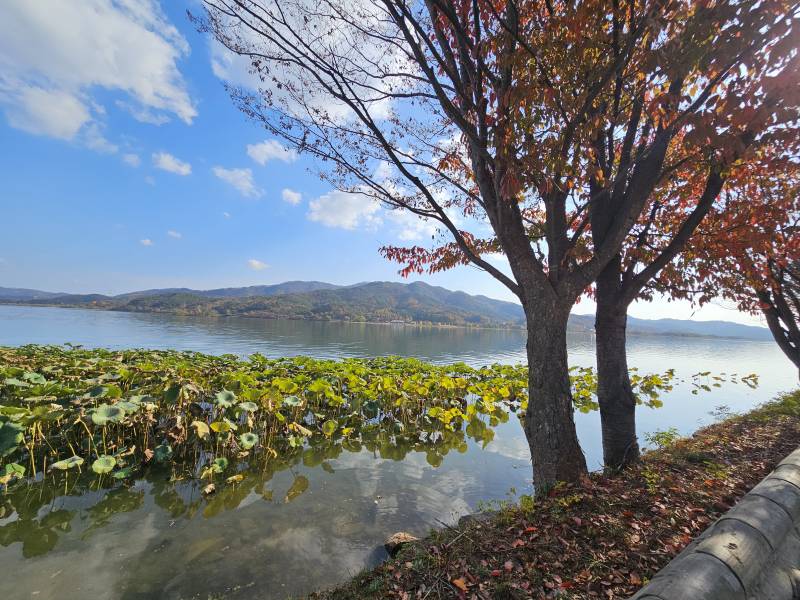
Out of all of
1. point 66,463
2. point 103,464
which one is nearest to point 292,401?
point 103,464

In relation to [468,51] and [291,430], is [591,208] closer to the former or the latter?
[468,51]

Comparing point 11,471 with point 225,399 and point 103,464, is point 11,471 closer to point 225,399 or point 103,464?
point 103,464

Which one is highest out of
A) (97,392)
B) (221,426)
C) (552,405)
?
(552,405)

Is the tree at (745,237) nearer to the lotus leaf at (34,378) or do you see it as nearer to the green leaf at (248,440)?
the green leaf at (248,440)

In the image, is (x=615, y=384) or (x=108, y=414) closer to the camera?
(x=615, y=384)

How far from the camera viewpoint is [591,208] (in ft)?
16.8

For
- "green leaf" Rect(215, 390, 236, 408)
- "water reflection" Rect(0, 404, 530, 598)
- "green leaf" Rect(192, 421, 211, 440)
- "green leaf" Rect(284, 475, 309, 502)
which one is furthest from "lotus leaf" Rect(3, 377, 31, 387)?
"green leaf" Rect(284, 475, 309, 502)

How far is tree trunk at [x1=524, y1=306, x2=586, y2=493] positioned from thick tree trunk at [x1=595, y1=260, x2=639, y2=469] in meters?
1.09

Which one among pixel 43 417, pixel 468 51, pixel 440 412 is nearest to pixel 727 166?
pixel 468 51

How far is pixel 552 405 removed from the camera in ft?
13.3

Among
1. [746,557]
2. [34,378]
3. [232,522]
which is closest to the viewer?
[746,557]

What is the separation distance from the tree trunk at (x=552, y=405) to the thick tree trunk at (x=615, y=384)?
109 centimetres

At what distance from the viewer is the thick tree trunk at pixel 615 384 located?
194 inches

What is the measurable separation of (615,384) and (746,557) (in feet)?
9.34
